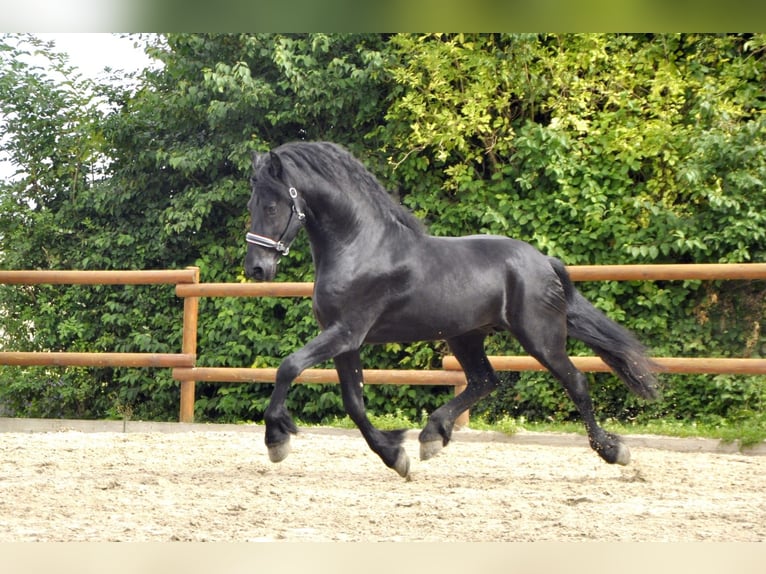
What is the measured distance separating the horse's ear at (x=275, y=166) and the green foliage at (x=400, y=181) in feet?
11.1

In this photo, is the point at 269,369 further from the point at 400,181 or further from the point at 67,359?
the point at 400,181

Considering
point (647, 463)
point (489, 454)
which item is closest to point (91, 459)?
point (489, 454)

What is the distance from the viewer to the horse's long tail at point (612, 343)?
495 centimetres

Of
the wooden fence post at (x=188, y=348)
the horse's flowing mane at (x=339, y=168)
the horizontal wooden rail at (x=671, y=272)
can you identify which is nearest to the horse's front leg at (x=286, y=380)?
the horse's flowing mane at (x=339, y=168)

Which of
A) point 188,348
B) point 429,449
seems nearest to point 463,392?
point 429,449

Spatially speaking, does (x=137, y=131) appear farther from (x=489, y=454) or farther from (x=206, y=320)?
(x=489, y=454)

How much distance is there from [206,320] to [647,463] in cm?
444

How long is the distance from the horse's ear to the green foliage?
3.39m

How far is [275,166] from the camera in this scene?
4188 mm

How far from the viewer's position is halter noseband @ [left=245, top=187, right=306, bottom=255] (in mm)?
4125

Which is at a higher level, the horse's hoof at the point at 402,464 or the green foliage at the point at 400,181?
the green foliage at the point at 400,181

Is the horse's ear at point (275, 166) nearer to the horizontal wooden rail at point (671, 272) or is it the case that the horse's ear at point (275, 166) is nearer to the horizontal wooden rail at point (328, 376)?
the horizontal wooden rail at point (328, 376)

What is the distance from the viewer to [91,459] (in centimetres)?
525

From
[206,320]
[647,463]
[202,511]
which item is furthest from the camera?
[206,320]
